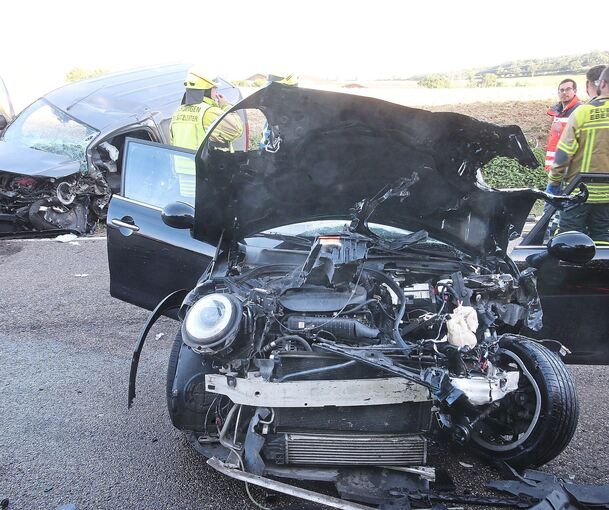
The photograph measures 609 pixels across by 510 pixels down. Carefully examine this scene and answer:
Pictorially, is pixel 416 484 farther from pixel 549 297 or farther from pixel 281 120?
pixel 281 120

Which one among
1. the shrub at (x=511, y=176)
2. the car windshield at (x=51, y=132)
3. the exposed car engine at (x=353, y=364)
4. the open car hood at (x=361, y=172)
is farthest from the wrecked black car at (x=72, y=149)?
the shrub at (x=511, y=176)

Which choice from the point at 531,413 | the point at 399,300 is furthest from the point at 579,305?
the point at 399,300

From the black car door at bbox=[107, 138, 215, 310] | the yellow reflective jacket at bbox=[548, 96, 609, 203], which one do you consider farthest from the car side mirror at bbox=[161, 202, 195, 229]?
the yellow reflective jacket at bbox=[548, 96, 609, 203]

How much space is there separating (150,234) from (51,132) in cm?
563

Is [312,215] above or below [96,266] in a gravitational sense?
above

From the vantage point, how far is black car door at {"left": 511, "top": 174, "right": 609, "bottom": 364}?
3.43 m

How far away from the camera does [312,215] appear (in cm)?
345

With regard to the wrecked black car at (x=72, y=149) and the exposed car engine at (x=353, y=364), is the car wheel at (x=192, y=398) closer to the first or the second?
the exposed car engine at (x=353, y=364)

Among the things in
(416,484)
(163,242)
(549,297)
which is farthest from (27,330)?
(549,297)

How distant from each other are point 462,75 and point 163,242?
40629 mm

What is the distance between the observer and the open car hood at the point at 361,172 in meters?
2.72

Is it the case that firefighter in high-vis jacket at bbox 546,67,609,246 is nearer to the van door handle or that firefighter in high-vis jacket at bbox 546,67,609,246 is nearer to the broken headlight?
the broken headlight

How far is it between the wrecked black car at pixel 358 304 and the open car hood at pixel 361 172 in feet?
0.03

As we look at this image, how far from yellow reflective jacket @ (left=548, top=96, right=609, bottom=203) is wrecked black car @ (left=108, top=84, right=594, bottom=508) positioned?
171 cm
